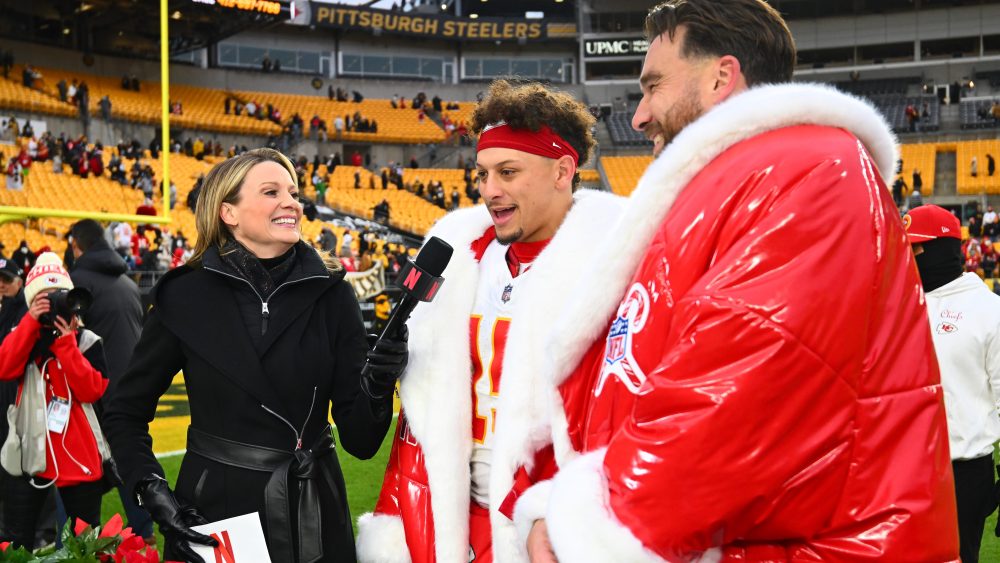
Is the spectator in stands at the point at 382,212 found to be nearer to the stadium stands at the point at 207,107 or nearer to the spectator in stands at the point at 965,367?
the stadium stands at the point at 207,107

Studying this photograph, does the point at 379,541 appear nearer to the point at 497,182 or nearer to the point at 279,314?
the point at 279,314

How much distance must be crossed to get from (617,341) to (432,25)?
42842 mm

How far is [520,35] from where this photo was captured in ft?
142

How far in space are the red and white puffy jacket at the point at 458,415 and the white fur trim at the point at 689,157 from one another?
2.32ft

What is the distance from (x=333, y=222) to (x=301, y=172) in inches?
206

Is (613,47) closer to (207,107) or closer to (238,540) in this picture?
(207,107)

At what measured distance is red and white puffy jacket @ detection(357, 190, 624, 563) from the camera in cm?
232

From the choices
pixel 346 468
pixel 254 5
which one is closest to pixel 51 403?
pixel 346 468

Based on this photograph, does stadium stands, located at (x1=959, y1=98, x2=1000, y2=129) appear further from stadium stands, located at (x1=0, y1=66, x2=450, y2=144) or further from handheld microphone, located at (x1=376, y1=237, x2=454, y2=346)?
handheld microphone, located at (x1=376, y1=237, x2=454, y2=346)

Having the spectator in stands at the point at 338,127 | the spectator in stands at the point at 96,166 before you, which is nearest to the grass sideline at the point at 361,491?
the spectator in stands at the point at 96,166

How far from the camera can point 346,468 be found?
7.23m

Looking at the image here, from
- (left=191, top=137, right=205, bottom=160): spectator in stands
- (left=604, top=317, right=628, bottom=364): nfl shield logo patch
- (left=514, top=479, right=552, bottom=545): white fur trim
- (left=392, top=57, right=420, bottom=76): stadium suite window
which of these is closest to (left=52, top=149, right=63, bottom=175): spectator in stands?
(left=191, top=137, right=205, bottom=160): spectator in stands

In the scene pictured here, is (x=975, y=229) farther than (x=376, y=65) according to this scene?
No

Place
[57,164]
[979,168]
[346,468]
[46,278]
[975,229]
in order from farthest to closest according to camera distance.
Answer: [979,168] → [975,229] → [57,164] → [346,468] → [46,278]
